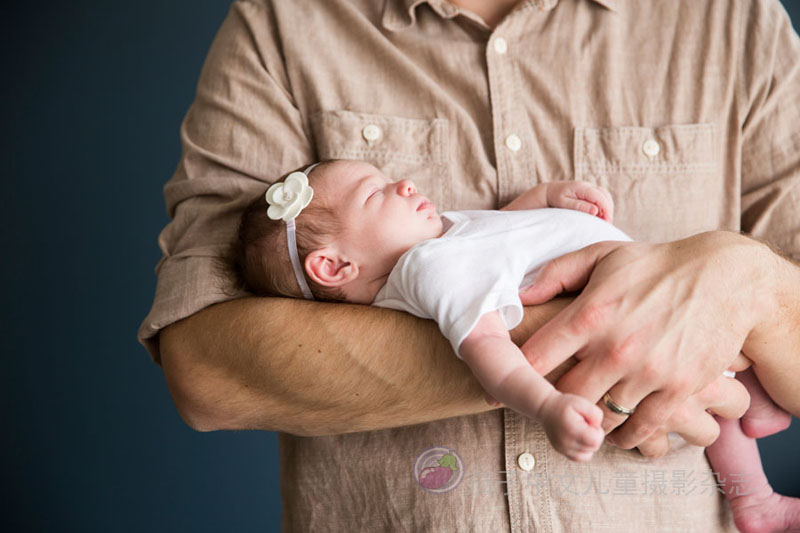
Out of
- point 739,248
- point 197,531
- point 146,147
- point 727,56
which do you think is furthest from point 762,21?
point 197,531

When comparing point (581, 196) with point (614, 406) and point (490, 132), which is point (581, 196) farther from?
point (614, 406)

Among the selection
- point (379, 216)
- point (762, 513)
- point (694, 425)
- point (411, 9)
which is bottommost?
point (762, 513)

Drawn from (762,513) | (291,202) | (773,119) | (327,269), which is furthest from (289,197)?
(762,513)

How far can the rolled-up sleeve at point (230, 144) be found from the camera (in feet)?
5.01

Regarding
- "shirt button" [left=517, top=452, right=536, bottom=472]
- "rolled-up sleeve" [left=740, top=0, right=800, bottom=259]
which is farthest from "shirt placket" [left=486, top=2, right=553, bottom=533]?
"rolled-up sleeve" [left=740, top=0, right=800, bottom=259]

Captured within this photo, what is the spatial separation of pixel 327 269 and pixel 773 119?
0.99 metres

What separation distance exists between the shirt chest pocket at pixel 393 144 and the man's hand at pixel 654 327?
1.59 ft

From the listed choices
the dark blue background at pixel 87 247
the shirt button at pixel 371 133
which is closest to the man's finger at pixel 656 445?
the shirt button at pixel 371 133

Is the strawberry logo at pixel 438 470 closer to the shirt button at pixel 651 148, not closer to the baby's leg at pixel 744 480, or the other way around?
the baby's leg at pixel 744 480

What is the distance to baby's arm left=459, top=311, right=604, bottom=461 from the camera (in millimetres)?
940

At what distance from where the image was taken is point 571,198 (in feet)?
4.76

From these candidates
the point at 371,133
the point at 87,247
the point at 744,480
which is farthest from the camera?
the point at 87,247

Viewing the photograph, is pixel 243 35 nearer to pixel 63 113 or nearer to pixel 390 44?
pixel 390 44

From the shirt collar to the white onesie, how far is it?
0.49 meters
